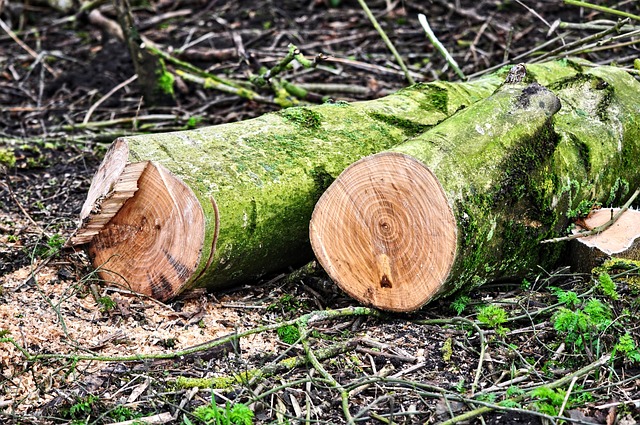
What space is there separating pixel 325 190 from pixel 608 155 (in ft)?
5.18

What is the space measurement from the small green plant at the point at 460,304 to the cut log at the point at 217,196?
839mm

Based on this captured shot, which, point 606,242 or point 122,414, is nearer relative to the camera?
point 122,414

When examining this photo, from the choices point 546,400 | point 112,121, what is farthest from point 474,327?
point 112,121

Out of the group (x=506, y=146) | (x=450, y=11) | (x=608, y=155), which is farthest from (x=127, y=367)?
(x=450, y=11)

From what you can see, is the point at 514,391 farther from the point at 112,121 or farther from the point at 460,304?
the point at 112,121

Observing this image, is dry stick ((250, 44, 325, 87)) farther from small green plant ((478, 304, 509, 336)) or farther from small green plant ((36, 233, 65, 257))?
small green plant ((478, 304, 509, 336))

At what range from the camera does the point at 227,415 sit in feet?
9.42

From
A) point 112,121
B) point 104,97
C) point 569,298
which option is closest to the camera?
point 569,298

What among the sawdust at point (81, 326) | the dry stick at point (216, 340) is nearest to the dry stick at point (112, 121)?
the sawdust at point (81, 326)

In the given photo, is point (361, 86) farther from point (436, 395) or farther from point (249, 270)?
point (436, 395)

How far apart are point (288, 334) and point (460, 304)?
2.73 ft

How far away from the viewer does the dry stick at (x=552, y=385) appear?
2892 millimetres

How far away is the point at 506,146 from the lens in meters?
3.71

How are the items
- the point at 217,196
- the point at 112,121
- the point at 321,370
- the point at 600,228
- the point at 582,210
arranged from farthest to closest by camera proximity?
the point at 112,121 → the point at 582,210 → the point at 600,228 → the point at 217,196 → the point at 321,370
